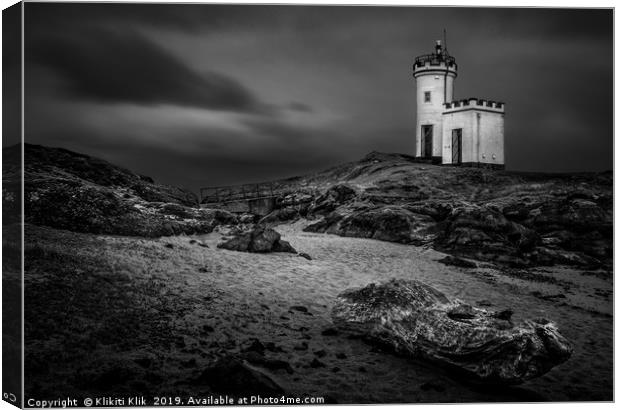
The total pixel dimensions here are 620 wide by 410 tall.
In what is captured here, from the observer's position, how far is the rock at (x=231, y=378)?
684 centimetres

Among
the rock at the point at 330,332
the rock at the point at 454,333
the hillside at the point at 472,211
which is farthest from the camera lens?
the hillside at the point at 472,211

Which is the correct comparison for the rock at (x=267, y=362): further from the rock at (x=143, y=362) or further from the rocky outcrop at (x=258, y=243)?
the rocky outcrop at (x=258, y=243)

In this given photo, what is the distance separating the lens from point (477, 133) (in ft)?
57.4

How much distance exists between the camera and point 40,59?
770 cm

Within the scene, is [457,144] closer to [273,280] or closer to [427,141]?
[427,141]

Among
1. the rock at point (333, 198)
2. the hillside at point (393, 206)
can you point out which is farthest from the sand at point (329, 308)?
the rock at point (333, 198)

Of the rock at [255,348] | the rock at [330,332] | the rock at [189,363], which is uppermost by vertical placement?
the rock at [330,332]

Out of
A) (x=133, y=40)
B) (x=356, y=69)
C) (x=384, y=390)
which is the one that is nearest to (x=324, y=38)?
(x=356, y=69)

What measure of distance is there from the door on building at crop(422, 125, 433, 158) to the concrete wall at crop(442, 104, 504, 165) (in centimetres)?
57

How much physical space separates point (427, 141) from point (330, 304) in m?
13.6

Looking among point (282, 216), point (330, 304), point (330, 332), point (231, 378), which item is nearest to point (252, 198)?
point (282, 216)

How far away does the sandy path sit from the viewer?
724 cm

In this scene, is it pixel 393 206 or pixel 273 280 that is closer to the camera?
pixel 273 280

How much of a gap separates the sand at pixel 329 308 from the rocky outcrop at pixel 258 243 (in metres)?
0.36
